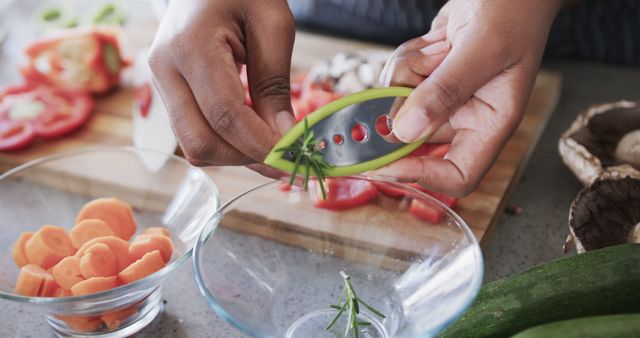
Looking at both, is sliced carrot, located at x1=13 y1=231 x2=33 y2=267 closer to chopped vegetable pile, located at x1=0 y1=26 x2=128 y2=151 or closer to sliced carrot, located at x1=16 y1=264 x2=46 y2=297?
sliced carrot, located at x1=16 y1=264 x2=46 y2=297

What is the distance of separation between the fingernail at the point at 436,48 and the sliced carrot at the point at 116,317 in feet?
2.03

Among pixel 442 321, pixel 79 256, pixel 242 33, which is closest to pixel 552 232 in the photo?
pixel 442 321

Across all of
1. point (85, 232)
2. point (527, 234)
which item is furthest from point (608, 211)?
point (85, 232)

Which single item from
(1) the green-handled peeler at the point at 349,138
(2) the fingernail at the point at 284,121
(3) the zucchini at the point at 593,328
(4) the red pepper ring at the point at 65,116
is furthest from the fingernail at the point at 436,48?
(4) the red pepper ring at the point at 65,116

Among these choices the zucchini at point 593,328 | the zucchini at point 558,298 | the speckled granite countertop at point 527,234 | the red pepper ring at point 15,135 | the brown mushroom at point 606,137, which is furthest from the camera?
the red pepper ring at point 15,135

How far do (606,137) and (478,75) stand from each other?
1.40ft

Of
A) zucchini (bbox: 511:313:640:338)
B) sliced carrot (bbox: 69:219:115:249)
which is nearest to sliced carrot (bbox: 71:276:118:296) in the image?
sliced carrot (bbox: 69:219:115:249)

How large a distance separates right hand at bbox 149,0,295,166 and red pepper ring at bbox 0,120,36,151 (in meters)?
0.66

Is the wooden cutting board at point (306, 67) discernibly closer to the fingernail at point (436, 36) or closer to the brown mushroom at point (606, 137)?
the brown mushroom at point (606, 137)

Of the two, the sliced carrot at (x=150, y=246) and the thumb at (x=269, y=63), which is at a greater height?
the thumb at (x=269, y=63)

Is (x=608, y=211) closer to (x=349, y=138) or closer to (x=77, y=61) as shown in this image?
(x=349, y=138)

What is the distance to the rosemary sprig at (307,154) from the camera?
1001mm

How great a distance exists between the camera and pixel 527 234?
4.58ft

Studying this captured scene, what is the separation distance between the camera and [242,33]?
45.1 inches
